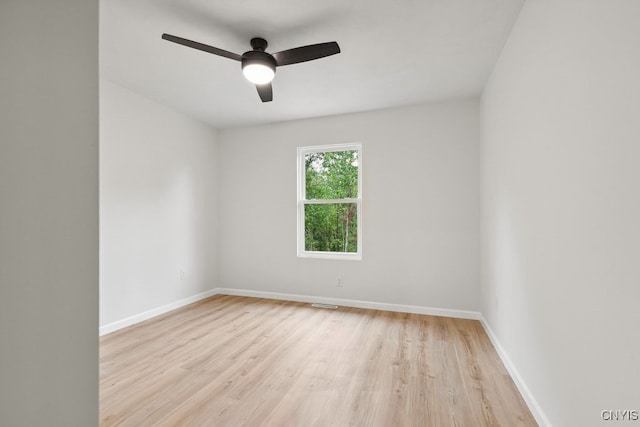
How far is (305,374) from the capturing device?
2.35 m

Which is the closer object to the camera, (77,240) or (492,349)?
(77,240)

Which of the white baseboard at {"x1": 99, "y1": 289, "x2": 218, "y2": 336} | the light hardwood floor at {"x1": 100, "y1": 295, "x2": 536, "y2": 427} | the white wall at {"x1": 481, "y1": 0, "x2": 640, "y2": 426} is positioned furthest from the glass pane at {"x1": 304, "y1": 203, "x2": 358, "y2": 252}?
the white wall at {"x1": 481, "y1": 0, "x2": 640, "y2": 426}

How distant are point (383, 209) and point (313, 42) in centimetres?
217

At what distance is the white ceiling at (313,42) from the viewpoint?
6.95 ft

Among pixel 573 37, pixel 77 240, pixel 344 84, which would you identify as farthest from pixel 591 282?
pixel 344 84

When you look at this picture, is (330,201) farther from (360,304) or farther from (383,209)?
(360,304)

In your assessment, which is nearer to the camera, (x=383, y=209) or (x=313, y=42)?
(x=313, y=42)

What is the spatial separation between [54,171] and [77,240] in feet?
0.53

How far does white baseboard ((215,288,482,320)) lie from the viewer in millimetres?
3691

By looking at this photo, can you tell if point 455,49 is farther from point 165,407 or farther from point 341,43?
point 165,407

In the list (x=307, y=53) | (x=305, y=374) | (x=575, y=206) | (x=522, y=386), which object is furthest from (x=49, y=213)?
(x=522, y=386)

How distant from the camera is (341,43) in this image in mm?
2520

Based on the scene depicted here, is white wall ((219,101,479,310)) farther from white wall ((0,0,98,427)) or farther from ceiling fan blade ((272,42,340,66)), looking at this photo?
white wall ((0,0,98,427))

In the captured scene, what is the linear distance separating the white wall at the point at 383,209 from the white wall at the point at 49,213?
11.6 ft
